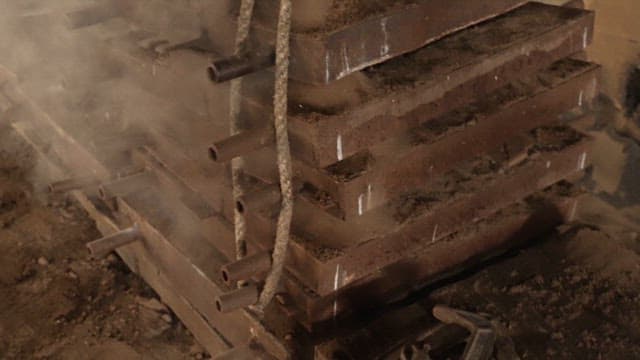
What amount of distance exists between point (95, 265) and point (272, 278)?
1.72 meters

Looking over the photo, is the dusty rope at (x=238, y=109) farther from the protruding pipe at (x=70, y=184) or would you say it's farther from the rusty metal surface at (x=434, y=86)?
the protruding pipe at (x=70, y=184)

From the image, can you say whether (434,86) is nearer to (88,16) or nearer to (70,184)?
(88,16)

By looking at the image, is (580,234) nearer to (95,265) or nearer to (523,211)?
(523,211)

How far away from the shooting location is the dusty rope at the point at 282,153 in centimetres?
192

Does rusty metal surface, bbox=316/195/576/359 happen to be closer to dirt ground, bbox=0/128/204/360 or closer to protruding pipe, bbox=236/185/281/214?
protruding pipe, bbox=236/185/281/214

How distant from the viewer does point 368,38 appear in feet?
6.76

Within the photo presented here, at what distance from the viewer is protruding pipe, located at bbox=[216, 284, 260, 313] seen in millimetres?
2293

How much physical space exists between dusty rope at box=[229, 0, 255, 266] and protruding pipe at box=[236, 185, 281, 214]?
0.04m

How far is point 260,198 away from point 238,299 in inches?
14.1

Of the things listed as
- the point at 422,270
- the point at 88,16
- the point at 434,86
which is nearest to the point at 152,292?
the point at 88,16

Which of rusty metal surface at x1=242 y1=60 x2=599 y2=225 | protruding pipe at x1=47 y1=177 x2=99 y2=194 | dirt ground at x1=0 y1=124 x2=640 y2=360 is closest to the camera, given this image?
rusty metal surface at x1=242 y1=60 x2=599 y2=225

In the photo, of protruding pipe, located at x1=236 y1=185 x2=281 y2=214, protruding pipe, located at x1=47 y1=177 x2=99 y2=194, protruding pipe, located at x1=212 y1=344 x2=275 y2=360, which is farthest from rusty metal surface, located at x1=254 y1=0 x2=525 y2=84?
→ protruding pipe, located at x1=47 y1=177 x2=99 y2=194

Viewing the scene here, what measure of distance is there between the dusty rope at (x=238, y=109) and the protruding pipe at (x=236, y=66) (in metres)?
0.07

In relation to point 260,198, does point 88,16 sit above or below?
above
